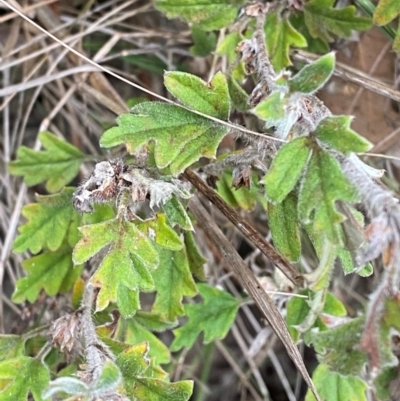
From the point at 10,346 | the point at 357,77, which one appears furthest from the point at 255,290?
the point at 357,77

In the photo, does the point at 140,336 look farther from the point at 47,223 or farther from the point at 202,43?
the point at 202,43

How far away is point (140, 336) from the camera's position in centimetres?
208

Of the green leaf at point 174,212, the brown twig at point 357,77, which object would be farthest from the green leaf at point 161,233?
the brown twig at point 357,77

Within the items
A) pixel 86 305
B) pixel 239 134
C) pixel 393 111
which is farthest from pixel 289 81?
pixel 393 111

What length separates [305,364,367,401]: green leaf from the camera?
2.04 m

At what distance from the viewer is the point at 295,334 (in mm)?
2131

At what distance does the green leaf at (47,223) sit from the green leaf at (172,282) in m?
0.41

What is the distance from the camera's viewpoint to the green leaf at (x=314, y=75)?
4.62ft

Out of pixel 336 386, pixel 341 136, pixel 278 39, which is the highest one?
pixel 278 39

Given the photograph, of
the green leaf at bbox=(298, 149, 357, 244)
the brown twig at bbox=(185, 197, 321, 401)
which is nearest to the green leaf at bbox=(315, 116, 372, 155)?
the green leaf at bbox=(298, 149, 357, 244)

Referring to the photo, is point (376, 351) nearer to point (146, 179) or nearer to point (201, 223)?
point (146, 179)

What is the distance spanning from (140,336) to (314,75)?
3.73 feet

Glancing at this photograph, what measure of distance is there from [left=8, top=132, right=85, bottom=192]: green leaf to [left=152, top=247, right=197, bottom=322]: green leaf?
657 mm

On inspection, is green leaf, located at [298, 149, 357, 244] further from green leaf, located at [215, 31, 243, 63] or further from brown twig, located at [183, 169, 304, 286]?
green leaf, located at [215, 31, 243, 63]
